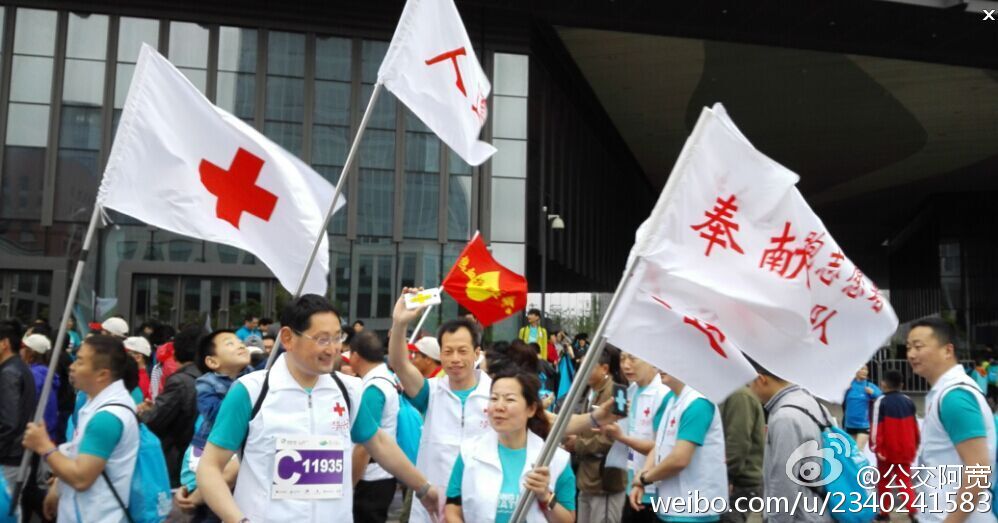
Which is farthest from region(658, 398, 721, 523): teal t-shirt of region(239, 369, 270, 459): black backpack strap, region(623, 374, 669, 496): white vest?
region(239, 369, 270, 459): black backpack strap

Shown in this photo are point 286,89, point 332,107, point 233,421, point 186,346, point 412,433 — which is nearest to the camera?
point 233,421

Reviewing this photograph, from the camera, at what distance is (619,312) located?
355 centimetres

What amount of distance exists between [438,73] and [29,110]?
16583 millimetres

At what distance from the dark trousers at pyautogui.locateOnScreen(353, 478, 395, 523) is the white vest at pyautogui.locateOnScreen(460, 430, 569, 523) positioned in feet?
6.69

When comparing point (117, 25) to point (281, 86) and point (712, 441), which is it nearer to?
point (281, 86)

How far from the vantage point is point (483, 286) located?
306 inches

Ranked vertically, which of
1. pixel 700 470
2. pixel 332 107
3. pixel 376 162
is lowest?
pixel 700 470

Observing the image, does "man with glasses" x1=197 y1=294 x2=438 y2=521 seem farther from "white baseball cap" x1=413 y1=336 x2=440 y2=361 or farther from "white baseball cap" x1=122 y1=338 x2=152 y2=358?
"white baseball cap" x1=122 y1=338 x2=152 y2=358

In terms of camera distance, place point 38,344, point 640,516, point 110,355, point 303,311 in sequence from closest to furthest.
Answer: point 303,311 < point 110,355 < point 640,516 < point 38,344

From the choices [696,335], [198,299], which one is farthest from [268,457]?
[198,299]

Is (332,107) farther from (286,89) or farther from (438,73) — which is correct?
(438,73)

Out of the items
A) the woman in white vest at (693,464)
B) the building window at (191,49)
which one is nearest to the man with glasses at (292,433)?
the woman in white vest at (693,464)

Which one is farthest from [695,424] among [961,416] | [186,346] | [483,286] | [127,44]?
[127,44]

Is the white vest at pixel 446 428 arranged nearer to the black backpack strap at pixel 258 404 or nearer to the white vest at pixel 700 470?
the white vest at pixel 700 470
